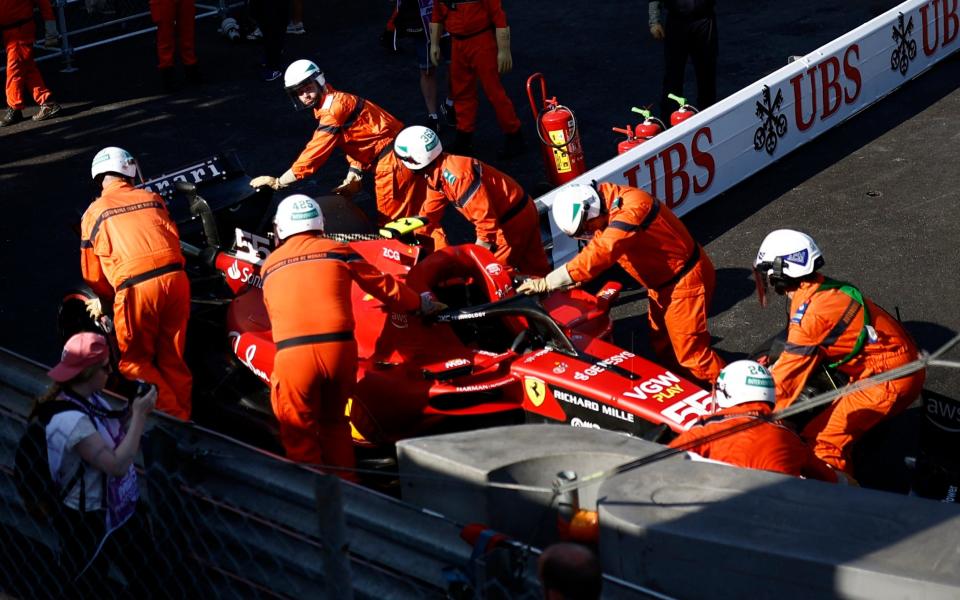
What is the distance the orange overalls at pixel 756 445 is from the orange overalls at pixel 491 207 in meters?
3.14

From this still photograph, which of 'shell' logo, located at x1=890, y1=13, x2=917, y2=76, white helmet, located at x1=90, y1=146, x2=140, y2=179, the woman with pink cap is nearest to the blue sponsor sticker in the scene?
the woman with pink cap

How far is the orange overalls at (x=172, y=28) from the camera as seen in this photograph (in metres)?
14.5

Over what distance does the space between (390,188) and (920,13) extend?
24.0ft

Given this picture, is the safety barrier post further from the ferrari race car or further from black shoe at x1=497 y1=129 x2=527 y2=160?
the ferrari race car

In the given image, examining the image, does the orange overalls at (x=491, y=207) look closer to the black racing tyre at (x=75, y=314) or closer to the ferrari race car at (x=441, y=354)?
the ferrari race car at (x=441, y=354)

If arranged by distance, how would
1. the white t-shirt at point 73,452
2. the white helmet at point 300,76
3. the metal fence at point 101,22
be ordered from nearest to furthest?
the white t-shirt at point 73,452 → the white helmet at point 300,76 → the metal fence at point 101,22

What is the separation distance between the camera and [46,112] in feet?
46.3

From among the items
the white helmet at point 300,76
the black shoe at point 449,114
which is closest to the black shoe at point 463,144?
the black shoe at point 449,114

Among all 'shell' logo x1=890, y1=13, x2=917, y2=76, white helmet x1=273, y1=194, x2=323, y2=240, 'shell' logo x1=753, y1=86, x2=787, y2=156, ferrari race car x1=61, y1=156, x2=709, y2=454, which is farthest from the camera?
'shell' logo x1=890, y1=13, x2=917, y2=76

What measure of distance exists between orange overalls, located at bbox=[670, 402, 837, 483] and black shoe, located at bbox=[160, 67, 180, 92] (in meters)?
10.7

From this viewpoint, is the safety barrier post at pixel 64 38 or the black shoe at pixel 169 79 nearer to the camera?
the black shoe at pixel 169 79

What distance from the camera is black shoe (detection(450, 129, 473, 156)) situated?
12.5m

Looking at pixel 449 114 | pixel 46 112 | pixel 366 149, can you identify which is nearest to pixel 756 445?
pixel 366 149

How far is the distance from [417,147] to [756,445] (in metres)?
4.05
